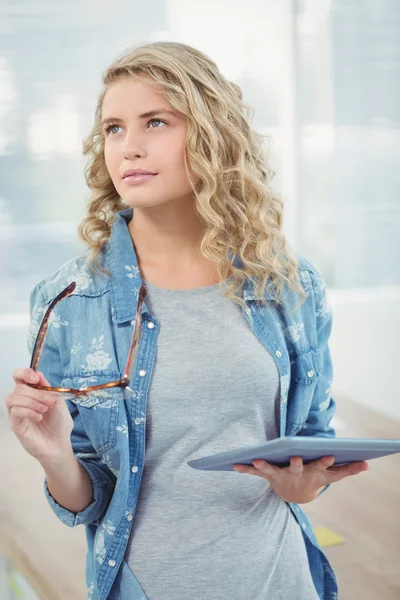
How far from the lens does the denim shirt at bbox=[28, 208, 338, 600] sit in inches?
54.8

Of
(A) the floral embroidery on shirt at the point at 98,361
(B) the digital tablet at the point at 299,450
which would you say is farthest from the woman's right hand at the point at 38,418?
(B) the digital tablet at the point at 299,450

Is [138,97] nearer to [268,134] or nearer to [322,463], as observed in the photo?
[322,463]

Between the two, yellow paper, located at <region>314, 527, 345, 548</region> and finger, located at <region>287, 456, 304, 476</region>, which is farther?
yellow paper, located at <region>314, 527, 345, 548</region>

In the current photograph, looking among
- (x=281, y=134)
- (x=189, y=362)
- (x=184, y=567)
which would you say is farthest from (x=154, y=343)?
(x=281, y=134)

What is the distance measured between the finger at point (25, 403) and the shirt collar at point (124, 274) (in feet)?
0.85

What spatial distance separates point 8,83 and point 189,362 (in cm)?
354

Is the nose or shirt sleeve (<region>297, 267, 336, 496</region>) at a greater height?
the nose

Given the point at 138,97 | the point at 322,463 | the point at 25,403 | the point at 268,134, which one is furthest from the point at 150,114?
the point at 268,134

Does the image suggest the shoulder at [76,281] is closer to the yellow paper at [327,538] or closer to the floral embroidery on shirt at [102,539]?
the floral embroidery on shirt at [102,539]

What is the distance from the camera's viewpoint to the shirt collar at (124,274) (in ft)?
4.76

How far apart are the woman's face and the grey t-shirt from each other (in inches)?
7.3

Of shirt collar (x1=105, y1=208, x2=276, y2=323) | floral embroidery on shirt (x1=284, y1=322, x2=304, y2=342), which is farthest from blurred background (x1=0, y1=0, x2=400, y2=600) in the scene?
shirt collar (x1=105, y1=208, x2=276, y2=323)

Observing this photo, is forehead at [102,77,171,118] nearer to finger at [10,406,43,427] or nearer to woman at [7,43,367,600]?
woman at [7,43,367,600]

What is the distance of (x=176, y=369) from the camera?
1408 mm
